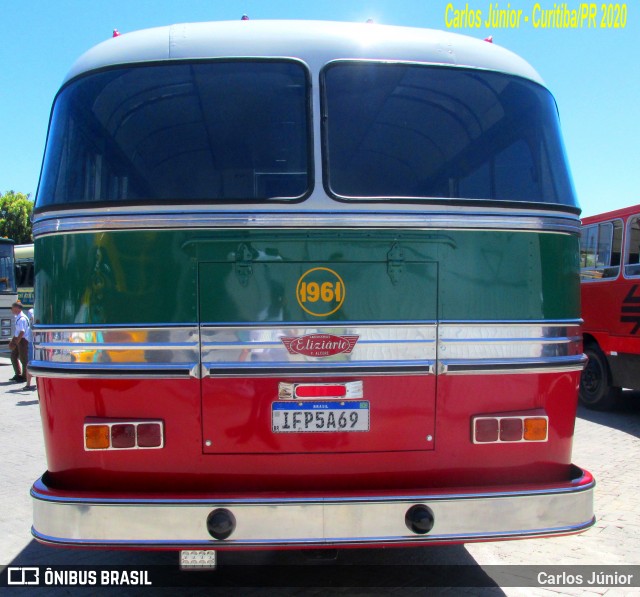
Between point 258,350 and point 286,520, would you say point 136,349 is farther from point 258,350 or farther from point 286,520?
point 286,520

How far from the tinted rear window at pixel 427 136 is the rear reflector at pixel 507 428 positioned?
1164 mm

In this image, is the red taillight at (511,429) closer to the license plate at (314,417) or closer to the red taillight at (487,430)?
the red taillight at (487,430)

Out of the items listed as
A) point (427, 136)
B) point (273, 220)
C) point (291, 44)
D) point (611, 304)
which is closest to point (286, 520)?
point (273, 220)

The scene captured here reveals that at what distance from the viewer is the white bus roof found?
10.6ft

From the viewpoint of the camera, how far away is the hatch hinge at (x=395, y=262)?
3154 millimetres

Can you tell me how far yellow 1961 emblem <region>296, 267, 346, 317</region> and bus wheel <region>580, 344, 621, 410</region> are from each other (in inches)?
290

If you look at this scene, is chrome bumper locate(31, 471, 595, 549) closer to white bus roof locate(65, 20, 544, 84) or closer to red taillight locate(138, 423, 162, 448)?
red taillight locate(138, 423, 162, 448)

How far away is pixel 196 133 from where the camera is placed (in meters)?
3.21

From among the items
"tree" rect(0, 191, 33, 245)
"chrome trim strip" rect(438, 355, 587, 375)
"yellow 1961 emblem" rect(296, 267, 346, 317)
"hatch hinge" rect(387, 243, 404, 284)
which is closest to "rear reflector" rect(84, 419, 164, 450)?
"yellow 1961 emblem" rect(296, 267, 346, 317)

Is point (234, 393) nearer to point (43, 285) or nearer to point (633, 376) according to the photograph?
point (43, 285)

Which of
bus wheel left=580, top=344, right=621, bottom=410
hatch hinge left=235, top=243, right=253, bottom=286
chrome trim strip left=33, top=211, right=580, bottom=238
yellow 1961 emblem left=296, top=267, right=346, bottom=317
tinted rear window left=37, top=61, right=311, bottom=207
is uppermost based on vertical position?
tinted rear window left=37, top=61, right=311, bottom=207

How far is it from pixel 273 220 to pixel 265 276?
28 centimetres

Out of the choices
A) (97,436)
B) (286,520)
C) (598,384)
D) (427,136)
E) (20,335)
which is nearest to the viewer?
(286,520)

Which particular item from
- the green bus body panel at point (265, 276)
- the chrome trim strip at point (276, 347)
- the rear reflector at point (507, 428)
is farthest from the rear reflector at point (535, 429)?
the chrome trim strip at point (276, 347)
